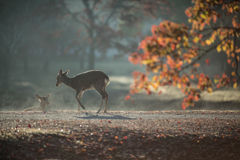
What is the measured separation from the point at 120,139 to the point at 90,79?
5.83 m

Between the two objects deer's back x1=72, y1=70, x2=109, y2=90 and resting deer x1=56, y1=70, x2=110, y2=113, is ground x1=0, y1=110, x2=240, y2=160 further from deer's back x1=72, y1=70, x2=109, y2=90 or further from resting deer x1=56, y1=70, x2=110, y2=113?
deer's back x1=72, y1=70, x2=109, y2=90

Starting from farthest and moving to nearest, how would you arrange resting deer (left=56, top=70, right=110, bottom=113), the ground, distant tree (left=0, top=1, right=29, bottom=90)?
distant tree (left=0, top=1, right=29, bottom=90) → resting deer (left=56, top=70, right=110, bottom=113) → the ground

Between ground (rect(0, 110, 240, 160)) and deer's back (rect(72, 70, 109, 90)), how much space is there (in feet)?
10.4

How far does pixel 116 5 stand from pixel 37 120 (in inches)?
940

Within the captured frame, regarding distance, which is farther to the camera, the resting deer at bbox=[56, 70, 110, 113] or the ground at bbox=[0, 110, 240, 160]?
the resting deer at bbox=[56, 70, 110, 113]

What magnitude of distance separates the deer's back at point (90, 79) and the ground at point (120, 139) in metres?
3.17

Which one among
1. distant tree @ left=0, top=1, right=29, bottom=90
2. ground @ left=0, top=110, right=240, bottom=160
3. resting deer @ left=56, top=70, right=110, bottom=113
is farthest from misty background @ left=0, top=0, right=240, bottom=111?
ground @ left=0, top=110, right=240, bottom=160

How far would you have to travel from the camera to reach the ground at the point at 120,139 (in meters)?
8.79

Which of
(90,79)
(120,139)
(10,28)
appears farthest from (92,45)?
(120,139)

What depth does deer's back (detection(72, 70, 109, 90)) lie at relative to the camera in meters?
14.9

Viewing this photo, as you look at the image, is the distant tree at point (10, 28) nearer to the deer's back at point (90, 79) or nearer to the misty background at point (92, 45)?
the misty background at point (92, 45)

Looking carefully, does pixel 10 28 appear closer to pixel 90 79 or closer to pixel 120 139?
pixel 90 79

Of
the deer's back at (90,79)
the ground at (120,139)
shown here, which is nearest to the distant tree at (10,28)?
the deer's back at (90,79)

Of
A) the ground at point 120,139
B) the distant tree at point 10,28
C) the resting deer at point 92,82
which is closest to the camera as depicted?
the ground at point 120,139
